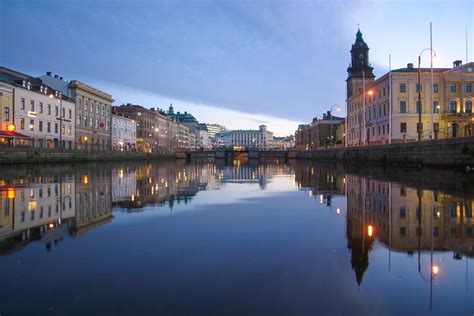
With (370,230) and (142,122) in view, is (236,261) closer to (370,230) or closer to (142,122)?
(370,230)

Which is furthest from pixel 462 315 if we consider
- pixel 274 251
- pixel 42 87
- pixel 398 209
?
pixel 42 87

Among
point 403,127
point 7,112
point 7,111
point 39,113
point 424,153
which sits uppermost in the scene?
point 39,113

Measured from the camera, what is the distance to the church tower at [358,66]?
10244cm

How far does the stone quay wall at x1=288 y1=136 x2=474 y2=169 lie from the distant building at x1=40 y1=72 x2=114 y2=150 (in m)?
45.1

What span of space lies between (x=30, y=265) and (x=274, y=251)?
381cm

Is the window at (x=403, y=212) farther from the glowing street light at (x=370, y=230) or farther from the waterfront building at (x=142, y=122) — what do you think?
the waterfront building at (x=142, y=122)

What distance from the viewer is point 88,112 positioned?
81562mm

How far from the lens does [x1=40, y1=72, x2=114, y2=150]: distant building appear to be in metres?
74.8

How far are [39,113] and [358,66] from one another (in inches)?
2970

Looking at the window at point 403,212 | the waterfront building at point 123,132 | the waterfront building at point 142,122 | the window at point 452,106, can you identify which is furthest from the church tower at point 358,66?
the window at point 403,212

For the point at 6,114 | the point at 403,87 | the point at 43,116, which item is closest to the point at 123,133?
the point at 43,116

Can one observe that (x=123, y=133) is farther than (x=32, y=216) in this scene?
Yes

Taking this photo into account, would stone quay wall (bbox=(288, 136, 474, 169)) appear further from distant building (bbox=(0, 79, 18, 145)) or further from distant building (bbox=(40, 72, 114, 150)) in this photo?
distant building (bbox=(40, 72, 114, 150))

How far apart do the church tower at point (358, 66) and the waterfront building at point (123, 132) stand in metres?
58.1
